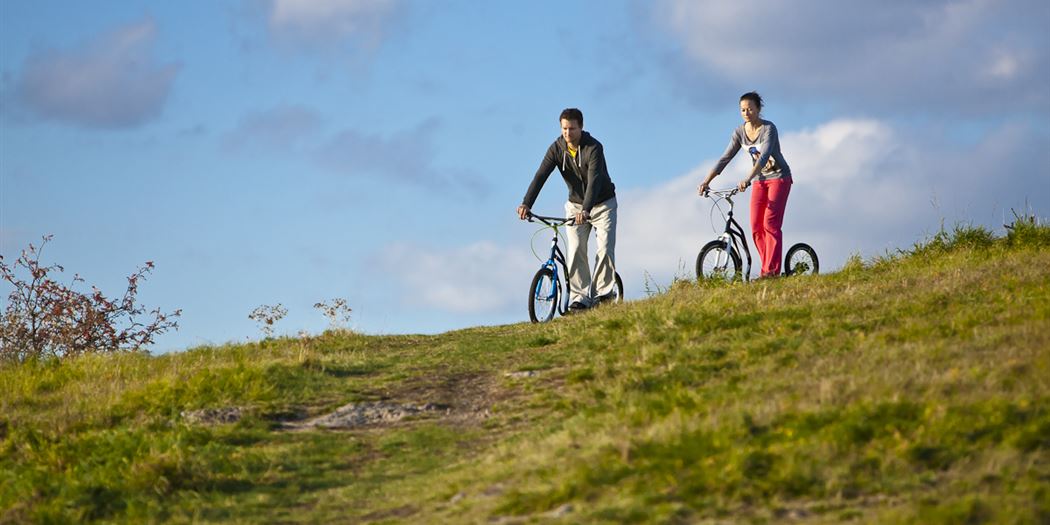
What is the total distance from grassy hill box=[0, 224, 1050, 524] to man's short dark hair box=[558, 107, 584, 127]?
2.95 m

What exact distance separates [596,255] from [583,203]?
944 millimetres

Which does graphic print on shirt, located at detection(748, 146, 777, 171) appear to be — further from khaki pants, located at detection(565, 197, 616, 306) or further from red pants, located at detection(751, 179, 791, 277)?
khaki pants, located at detection(565, 197, 616, 306)

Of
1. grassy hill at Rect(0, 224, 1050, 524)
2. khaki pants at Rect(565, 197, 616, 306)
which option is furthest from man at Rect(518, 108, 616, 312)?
grassy hill at Rect(0, 224, 1050, 524)

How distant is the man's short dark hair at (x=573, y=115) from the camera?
57.4 feet

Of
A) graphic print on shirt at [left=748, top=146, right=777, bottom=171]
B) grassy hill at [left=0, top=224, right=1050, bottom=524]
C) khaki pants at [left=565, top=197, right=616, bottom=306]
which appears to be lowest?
grassy hill at [left=0, top=224, right=1050, bottom=524]

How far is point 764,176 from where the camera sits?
18047mm

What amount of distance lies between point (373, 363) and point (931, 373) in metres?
7.63

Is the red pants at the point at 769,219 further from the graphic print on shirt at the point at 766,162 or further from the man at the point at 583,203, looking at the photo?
the man at the point at 583,203

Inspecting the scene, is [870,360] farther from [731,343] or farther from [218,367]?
[218,367]

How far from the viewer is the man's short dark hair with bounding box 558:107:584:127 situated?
17500 millimetres

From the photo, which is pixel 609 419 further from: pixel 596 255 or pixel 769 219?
pixel 769 219

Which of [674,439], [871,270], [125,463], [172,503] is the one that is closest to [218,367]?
[125,463]

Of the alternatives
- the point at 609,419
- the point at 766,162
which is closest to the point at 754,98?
the point at 766,162

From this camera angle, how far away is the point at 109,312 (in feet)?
69.7
